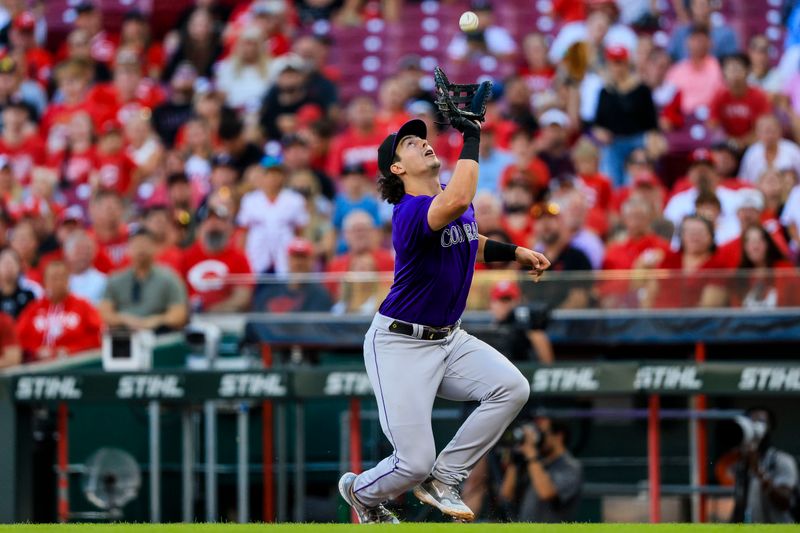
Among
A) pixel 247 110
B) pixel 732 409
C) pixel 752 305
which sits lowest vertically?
pixel 732 409

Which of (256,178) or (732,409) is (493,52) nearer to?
(256,178)

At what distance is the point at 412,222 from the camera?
22.0ft

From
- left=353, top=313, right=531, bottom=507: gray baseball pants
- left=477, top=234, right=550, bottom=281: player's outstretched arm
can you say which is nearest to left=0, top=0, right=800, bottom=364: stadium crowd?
left=477, top=234, right=550, bottom=281: player's outstretched arm

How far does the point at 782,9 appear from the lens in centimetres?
→ 1684

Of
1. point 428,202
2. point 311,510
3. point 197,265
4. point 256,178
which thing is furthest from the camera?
point 256,178

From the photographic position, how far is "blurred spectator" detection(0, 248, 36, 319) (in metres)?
12.6

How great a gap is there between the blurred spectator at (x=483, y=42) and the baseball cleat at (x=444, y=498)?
33.5 ft

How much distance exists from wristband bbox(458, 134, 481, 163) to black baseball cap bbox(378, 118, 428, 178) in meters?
0.48

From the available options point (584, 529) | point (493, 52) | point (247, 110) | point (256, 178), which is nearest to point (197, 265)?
point (256, 178)

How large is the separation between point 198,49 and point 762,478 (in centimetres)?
978

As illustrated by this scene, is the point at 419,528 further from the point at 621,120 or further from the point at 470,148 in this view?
the point at 621,120

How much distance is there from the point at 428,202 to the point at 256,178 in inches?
293

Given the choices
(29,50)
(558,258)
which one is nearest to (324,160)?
(558,258)

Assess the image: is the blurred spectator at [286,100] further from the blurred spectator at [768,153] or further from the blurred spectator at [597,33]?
the blurred spectator at [768,153]
